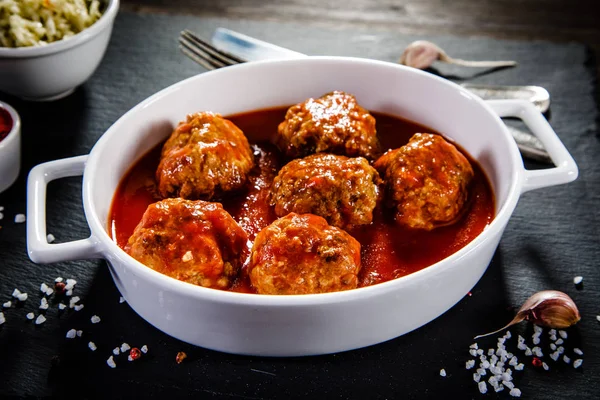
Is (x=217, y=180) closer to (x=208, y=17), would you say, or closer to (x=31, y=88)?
(x=31, y=88)

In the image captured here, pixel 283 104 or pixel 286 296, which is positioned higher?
pixel 286 296

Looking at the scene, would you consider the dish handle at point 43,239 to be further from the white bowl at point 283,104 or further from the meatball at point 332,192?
the meatball at point 332,192

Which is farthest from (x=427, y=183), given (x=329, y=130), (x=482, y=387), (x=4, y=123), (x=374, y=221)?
(x=4, y=123)

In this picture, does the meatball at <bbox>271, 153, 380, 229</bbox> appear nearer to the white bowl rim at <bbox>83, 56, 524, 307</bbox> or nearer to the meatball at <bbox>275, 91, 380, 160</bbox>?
the meatball at <bbox>275, 91, 380, 160</bbox>

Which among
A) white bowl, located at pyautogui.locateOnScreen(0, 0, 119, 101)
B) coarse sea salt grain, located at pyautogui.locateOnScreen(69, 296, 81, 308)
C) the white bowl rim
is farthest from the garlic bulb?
coarse sea salt grain, located at pyautogui.locateOnScreen(69, 296, 81, 308)

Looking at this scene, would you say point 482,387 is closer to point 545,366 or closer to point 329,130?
point 545,366
